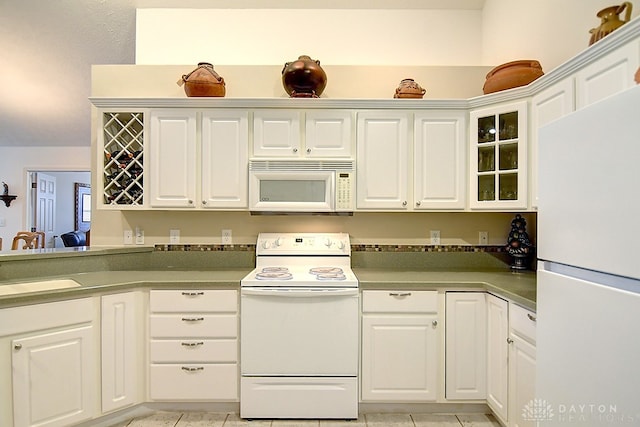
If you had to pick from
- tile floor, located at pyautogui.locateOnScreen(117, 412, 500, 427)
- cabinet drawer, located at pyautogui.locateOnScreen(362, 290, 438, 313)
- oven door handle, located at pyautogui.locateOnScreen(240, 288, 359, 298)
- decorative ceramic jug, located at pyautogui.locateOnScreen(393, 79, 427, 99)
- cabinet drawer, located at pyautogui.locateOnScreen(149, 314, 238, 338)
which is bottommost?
tile floor, located at pyautogui.locateOnScreen(117, 412, 500, 427)

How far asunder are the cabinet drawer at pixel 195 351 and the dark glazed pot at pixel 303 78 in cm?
180

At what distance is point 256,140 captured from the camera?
239 cm

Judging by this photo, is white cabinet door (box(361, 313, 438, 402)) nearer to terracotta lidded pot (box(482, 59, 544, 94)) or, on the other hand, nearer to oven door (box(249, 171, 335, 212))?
oven door (box(249, 171, 335, 212))

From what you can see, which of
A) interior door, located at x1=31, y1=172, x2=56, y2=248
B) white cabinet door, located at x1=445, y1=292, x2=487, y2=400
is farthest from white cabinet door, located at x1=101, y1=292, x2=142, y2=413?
interior door, located at x1=31, y1=172, x2=56, y2=248

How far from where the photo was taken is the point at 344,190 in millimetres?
2355

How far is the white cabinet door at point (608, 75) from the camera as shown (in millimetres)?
1339

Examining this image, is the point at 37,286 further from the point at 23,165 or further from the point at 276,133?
the point at 23,165

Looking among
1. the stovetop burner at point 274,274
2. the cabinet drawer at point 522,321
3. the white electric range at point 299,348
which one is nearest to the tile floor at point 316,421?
the white electric range at point 299,348

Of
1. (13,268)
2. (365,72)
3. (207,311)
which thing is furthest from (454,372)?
(13,268)

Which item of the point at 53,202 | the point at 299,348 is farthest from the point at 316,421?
the point at 53,202

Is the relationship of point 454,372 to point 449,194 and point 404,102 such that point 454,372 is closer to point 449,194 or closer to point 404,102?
point 449,194

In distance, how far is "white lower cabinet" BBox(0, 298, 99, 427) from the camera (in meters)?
1.69

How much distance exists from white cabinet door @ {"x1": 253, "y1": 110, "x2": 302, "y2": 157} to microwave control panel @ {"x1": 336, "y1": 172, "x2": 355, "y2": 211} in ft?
1.19

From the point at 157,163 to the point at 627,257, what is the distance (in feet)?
8.28
